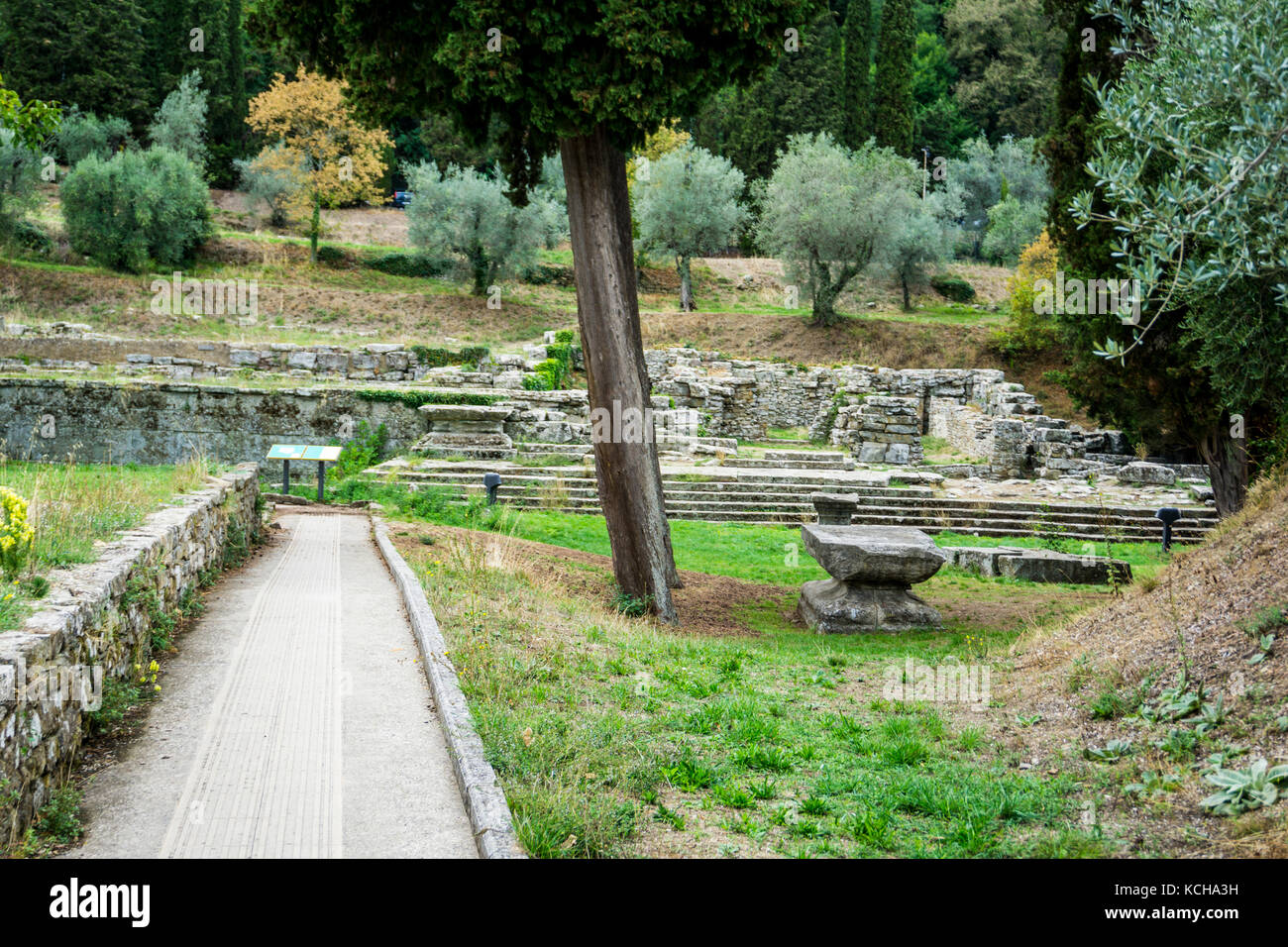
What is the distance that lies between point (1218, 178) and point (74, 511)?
25.0ft

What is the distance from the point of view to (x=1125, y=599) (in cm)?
741

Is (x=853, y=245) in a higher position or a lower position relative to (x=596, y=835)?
higher

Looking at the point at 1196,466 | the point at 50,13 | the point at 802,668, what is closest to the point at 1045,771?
the point at 802,668

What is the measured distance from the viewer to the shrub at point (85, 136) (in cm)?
3647

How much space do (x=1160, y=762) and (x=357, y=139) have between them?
3687cm

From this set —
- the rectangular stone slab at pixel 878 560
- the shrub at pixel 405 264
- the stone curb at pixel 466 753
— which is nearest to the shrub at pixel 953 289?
the shrub at pixel 405 264

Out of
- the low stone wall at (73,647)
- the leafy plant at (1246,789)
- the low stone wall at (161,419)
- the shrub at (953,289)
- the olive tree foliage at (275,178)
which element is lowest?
the leafy plant at (1246,789)

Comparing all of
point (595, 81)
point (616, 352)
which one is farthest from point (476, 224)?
point (595, 81)

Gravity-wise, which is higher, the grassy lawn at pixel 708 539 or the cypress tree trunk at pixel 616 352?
the cypress tree trunk at pixel 616 352

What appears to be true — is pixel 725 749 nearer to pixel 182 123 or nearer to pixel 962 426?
pixel 962 426

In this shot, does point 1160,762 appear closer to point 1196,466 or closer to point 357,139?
point 1196,466

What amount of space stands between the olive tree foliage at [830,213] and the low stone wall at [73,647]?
29283 millimetres

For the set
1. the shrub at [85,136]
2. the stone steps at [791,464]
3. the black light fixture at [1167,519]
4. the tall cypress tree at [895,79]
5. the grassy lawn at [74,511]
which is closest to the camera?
the grassy lawn at [74,511]

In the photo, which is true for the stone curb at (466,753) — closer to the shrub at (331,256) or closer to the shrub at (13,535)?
the shrub at (13,535)
